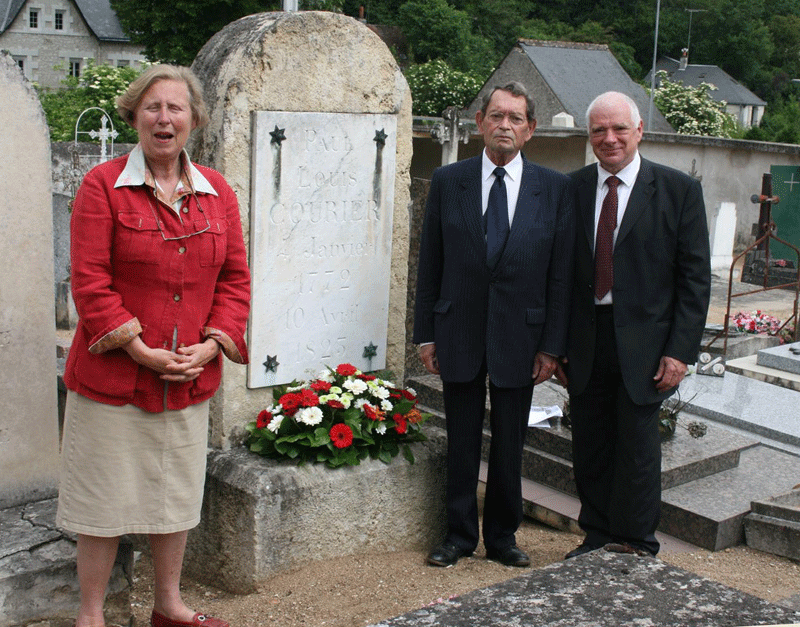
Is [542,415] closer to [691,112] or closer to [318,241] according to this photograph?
[318,241]

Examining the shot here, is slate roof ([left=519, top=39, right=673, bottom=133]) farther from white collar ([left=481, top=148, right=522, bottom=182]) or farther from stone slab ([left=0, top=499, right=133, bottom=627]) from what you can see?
stone slab ([left=0, top=499, right=133, bottom=627])

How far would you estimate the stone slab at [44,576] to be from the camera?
314 cm

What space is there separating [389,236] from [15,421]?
1.82 meters

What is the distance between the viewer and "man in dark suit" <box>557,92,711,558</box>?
3.72 m

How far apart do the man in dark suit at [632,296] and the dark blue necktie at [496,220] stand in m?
0.30

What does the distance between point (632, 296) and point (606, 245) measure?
0.73ft

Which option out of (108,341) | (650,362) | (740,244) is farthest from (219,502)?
(740,244)

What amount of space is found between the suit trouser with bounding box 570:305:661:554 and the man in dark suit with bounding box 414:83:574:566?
199 mm

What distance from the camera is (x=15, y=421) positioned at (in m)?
3.59

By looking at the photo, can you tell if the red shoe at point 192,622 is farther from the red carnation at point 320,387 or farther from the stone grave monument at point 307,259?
the red carnation at point 320,387

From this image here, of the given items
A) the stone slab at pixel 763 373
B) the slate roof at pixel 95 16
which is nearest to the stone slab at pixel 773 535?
the stone slab at pixel 763 373

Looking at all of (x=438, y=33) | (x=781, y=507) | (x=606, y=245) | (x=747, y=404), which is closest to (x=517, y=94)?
(x=606, y=245)

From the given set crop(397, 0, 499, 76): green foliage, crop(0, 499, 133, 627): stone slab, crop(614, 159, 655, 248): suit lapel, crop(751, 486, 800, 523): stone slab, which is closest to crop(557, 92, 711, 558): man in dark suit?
crop(614, 159, 655, 248): suit lapel

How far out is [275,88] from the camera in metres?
3.99
